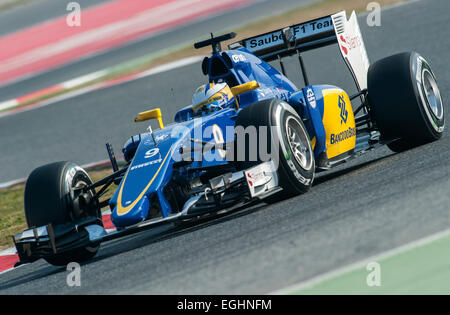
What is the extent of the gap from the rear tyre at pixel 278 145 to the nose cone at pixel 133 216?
3.26ft

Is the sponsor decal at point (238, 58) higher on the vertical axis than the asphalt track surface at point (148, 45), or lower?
lower

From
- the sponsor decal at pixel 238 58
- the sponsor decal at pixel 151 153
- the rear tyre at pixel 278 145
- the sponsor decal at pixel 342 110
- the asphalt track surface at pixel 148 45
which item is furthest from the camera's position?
the asphalt track surface at pixel 148 45

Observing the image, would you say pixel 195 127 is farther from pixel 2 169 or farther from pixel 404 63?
pixel 2 169

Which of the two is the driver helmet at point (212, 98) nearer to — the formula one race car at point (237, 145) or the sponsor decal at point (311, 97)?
the formula one race car at point (237, 145)

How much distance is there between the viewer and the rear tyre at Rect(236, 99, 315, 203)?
6.60 meters

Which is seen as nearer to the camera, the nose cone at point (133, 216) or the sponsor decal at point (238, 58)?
the nose cone at point (133, 216)

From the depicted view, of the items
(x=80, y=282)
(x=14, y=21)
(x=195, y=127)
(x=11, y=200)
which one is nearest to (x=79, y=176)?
(x=195, y=127)

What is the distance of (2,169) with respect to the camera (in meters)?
13.6

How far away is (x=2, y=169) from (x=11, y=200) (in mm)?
2238

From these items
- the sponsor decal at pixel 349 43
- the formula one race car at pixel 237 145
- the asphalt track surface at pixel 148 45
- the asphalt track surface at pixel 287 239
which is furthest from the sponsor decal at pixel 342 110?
the asphalt track surface at pixel 148 45

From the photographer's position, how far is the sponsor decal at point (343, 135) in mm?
7672

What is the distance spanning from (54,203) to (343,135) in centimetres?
290

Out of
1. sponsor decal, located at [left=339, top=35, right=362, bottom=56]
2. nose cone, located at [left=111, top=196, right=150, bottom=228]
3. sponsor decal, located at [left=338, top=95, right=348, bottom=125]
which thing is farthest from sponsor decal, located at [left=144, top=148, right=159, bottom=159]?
sponsor decal, located at [left=339, top=35, right=362, bottom=56]

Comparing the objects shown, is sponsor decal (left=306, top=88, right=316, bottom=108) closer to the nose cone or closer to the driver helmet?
the driver helmet
